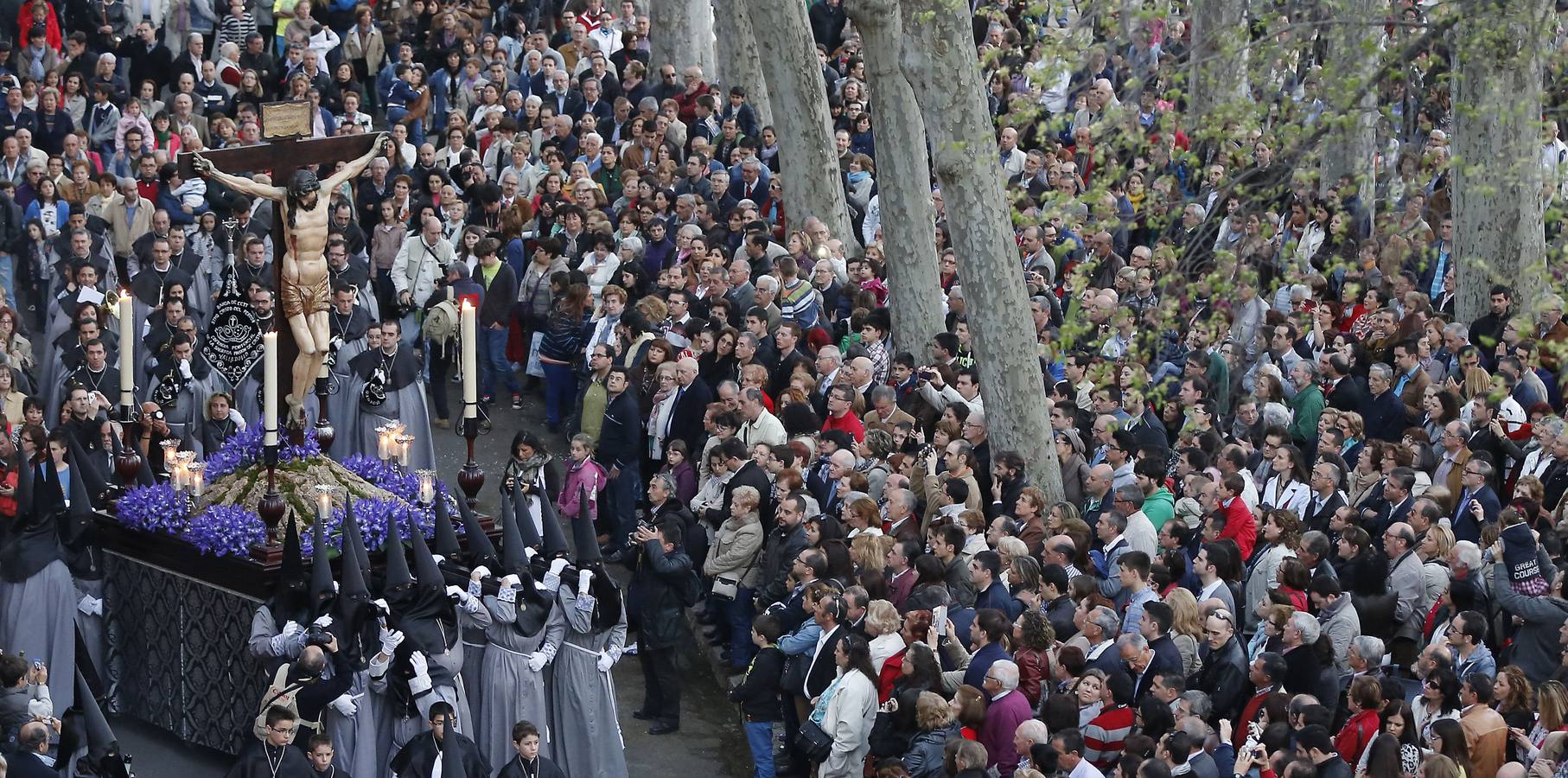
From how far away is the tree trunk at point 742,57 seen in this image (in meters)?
25.8

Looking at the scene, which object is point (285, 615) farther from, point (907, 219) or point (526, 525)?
point (907, 219)

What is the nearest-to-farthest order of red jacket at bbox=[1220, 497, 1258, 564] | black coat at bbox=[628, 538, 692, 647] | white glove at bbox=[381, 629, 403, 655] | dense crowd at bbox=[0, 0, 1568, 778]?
dense crowd at bbox=[0, 0, 1568, 778], white glove at bbox=[381, 629, 403, 655], red jacket at bbox=[1220, 497, 1258, 564], black coat at bbox=[628, 538, 692, 647]

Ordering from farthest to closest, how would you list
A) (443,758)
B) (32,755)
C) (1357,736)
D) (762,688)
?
(762,688) < (443,758) < (32,755) < (1357,736)

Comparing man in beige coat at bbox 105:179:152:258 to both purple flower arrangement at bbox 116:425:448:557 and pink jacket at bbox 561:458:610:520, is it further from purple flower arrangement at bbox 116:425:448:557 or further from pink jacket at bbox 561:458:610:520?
purple flower arrangement at bbox 116:425:448:557

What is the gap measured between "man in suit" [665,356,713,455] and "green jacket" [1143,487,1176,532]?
4.05m

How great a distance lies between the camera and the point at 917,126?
1894 cm

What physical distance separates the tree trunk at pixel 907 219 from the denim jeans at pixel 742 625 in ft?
14.7

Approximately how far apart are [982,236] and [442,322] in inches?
209

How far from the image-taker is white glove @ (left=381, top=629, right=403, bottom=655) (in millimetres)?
12430

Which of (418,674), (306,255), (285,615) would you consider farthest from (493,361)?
(418,674)

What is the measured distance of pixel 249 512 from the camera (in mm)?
13109

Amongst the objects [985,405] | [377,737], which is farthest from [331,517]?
[985,405]

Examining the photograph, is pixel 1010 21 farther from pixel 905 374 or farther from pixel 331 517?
pixel 331 517

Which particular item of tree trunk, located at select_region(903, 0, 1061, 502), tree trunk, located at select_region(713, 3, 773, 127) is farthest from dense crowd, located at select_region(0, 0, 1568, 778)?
tree trunk, located at select_region(713, 3, 773, 127)
